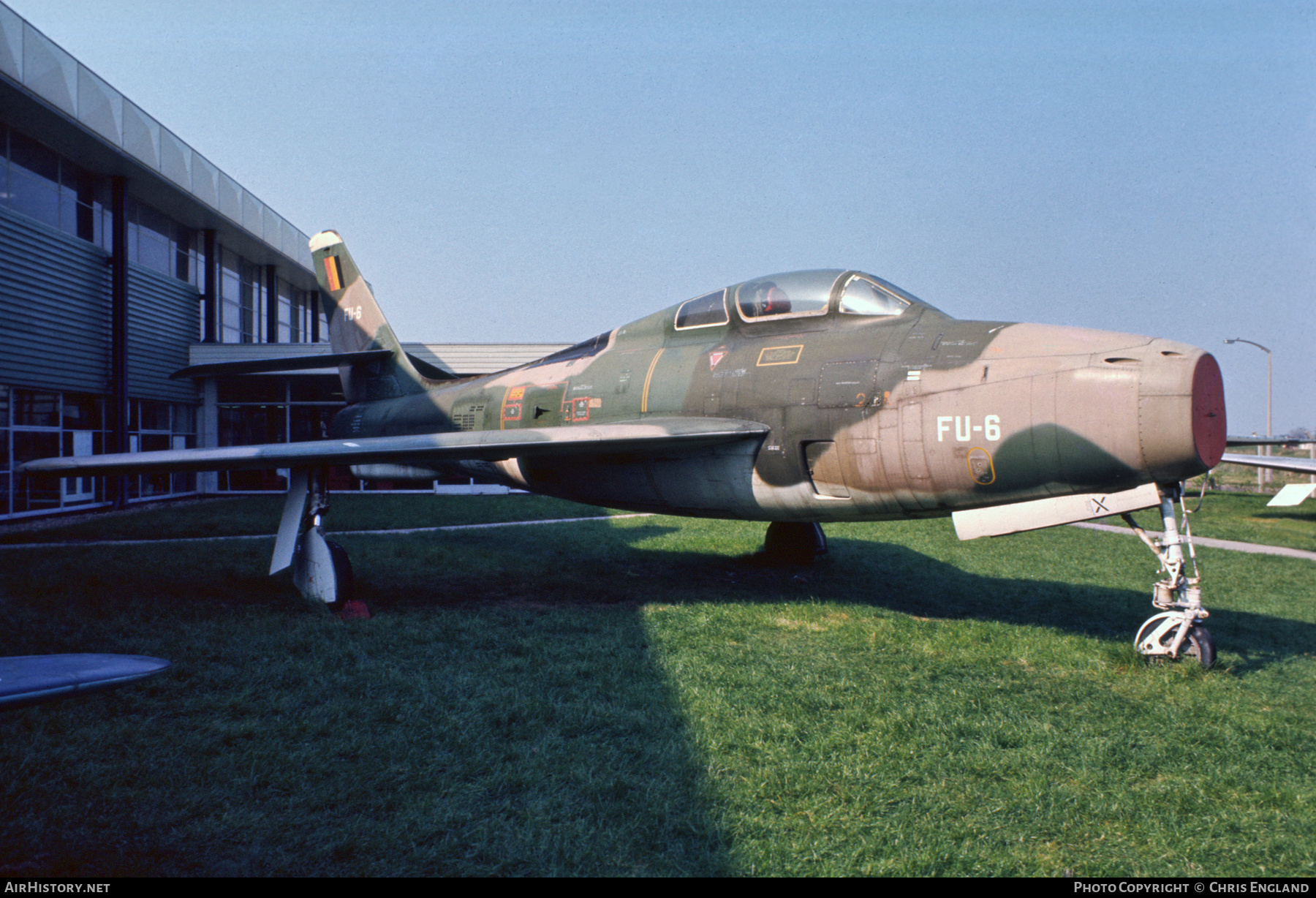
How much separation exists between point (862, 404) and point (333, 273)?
10678 mm

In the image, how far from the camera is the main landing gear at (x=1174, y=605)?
5285 millimetres

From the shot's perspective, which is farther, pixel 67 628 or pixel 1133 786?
pixel 67 628

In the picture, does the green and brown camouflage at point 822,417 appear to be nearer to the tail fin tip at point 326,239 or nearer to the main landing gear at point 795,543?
the main landing gear at point 795,543

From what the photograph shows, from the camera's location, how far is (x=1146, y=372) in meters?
4.60

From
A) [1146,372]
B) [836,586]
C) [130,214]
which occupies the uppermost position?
[130,214]

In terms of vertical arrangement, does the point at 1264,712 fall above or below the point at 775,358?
below

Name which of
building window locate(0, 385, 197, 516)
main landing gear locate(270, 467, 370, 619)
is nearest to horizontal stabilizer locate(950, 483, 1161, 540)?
main landing gear locate(270, 467, 370, 619)

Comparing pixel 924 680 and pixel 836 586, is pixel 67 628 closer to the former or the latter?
pixel 924 680

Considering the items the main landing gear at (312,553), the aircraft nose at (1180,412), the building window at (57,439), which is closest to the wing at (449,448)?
the main landing gear at (312,553)

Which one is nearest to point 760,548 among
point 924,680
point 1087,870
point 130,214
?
point 924,680

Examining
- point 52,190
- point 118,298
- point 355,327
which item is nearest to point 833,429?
point 355,327

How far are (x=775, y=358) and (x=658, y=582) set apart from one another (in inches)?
150

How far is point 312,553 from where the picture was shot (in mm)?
7469
